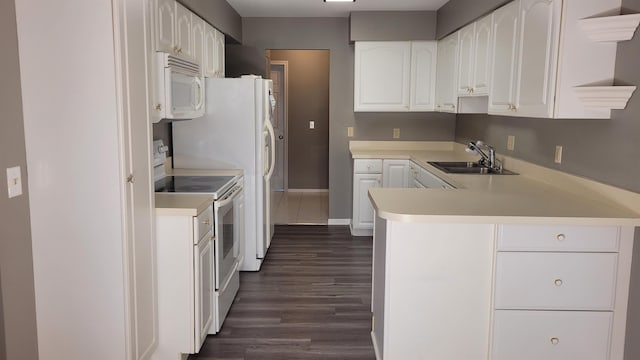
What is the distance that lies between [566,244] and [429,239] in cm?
61

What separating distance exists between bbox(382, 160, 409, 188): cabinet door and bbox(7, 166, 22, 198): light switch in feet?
12.4

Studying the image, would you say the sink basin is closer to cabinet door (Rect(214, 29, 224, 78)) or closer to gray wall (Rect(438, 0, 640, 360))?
gray wall (Rect(438, 0, 640, 360))

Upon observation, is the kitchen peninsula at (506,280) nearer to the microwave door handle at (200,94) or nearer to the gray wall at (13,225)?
the gray wall at (13,225)

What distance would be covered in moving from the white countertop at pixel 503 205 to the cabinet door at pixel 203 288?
0.98m

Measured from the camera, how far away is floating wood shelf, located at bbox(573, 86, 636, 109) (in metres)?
2.32

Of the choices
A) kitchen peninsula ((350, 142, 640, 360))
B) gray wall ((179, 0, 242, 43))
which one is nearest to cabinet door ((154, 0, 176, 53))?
gray wall ((179, 0, 242, 43))

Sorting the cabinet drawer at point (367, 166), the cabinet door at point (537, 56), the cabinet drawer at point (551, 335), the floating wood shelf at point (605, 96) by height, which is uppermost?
the cabinet door at point (537, 56)

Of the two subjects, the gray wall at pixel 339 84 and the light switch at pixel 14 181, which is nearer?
the light switch at pixel 14 181

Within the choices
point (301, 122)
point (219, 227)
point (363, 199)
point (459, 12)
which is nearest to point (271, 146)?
point (363, 199)

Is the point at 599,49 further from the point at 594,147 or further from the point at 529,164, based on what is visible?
the point at 529,164

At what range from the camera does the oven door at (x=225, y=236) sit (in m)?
3.12

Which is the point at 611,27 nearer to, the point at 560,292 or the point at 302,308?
the point at 560,292

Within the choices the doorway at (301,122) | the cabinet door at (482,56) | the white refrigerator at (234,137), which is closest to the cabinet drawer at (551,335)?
the cabinet door at (482,56)

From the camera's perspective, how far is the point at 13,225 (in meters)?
1.97
